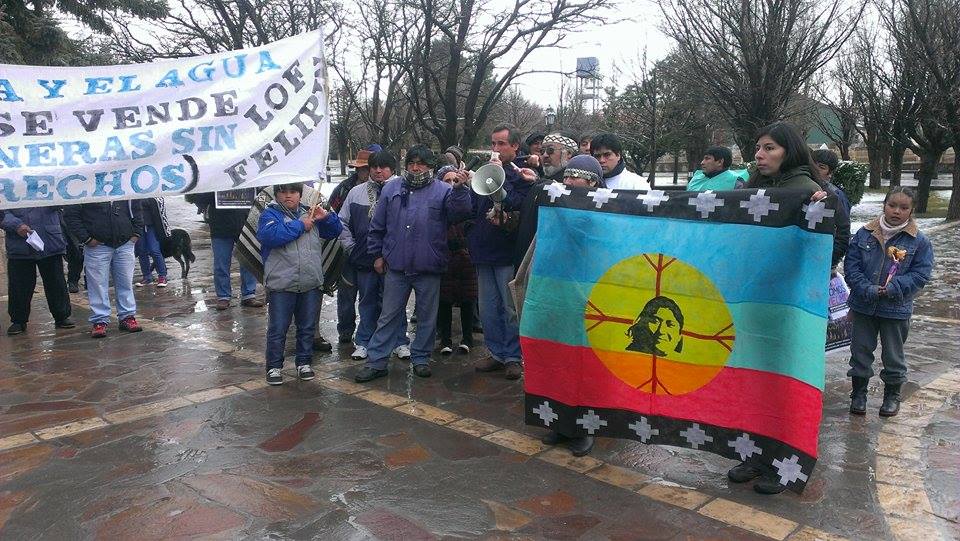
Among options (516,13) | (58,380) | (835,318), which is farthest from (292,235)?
(516,13)

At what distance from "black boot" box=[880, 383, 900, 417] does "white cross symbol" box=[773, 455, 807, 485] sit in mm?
1796

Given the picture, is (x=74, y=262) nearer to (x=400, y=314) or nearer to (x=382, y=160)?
(x=382, y=160)

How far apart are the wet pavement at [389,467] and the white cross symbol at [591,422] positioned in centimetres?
22

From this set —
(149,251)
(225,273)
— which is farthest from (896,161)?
(149,251)

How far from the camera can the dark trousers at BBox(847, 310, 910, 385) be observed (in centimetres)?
493

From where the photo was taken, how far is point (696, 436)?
151 inches

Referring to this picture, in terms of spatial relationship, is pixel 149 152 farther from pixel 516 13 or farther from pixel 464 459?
pixel 516 13

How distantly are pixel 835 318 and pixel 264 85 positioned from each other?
4427mm

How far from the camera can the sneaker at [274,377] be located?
18.5ft

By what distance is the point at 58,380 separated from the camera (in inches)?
230

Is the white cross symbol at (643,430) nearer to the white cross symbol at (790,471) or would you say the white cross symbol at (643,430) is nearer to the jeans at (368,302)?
the white cross symbol at (790,471)

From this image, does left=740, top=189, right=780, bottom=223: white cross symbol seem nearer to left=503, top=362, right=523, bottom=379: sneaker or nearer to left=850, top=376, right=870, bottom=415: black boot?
left=850, top=376, right=870, bottom=415: black boot

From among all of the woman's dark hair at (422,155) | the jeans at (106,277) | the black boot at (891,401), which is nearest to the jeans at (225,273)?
the jeans at (106,277)

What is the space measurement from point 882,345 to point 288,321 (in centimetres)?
427
